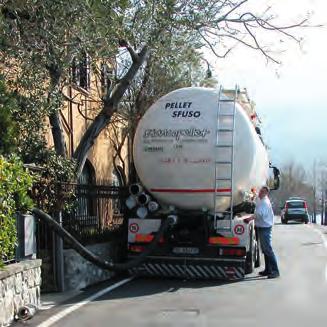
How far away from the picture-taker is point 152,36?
13164 mm

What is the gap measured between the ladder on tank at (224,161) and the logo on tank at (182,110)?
48cm

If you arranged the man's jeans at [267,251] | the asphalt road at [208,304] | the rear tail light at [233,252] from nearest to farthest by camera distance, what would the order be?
the asphalt road at [208,304]
the rear tail light at [233,252]
the man's jeans at [267,251]

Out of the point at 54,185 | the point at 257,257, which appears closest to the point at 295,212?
→ the point at 257,257

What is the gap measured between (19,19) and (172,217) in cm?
465

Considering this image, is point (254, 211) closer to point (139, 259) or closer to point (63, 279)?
point (139, 259)

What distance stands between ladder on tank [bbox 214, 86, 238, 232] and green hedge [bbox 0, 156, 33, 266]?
401 centimetres

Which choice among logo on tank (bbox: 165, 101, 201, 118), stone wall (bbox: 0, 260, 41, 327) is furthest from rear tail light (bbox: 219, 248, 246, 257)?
stone wall (bbox: 0, 260, 41, 327)

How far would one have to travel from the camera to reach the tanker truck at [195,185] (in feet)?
39.3

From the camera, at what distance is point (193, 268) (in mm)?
12383

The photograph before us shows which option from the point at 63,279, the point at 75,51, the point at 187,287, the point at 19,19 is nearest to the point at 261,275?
the point at 187,287

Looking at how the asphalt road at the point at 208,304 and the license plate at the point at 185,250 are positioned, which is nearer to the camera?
the asphalt road at the point at 208,304

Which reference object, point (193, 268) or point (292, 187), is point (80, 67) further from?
point (292, 187)

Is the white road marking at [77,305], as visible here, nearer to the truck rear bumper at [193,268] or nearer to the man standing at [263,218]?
the truck rear bumper at [193,268]

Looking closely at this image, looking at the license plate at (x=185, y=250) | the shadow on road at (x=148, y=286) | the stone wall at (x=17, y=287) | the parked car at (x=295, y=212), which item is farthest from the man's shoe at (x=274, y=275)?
the parked car at (x=295, y=212)
